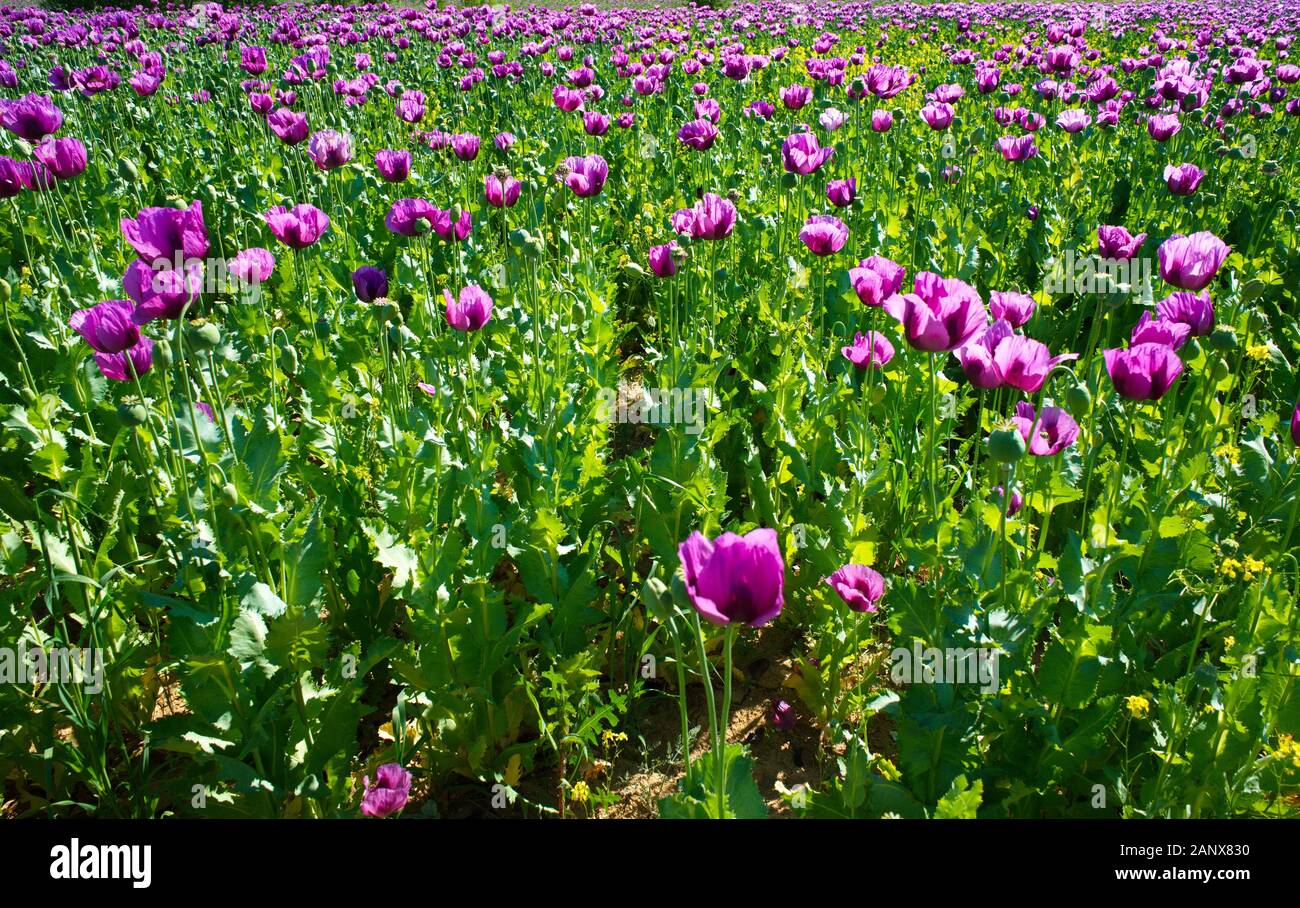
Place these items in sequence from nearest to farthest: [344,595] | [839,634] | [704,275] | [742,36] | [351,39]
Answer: [839,634] < [344,595] < [704,275] < [351,39] < [742,36]

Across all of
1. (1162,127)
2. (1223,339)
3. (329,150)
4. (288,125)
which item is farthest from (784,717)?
(1162,127)

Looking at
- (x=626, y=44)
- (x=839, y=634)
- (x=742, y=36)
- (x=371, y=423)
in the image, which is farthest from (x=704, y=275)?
(x=742, y=36)

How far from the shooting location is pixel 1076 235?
5.48m

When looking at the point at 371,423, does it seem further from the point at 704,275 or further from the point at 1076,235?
the point at 1076,235

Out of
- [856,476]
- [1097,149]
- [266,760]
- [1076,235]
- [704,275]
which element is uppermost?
[1097,149]

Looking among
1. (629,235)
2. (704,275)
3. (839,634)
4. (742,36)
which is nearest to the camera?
(839,634)

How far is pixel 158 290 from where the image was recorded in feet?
7.29

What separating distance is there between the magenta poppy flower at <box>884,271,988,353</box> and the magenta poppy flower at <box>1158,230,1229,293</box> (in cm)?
85

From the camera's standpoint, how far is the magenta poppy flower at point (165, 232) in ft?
8.48

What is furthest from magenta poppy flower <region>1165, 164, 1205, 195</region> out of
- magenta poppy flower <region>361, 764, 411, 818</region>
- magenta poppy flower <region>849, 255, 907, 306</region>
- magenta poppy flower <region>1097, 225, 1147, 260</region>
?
magenta poppy flower <region>361, 764, 411, 818</region>

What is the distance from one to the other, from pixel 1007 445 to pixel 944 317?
1.38ft

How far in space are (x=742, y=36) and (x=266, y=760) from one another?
52.1 ft

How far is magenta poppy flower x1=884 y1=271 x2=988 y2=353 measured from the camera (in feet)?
7.07

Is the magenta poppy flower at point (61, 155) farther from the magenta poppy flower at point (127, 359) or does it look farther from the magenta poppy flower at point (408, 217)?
the magenta poppy flower at point (127, 359)
